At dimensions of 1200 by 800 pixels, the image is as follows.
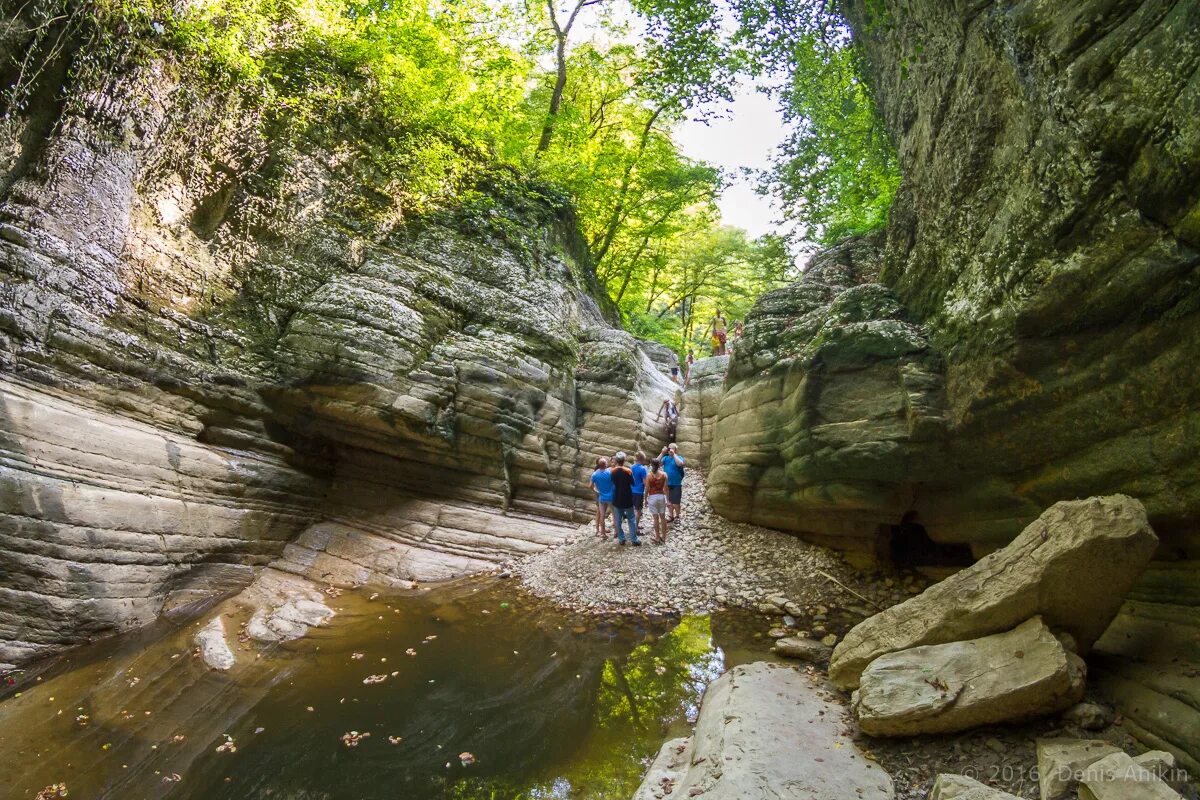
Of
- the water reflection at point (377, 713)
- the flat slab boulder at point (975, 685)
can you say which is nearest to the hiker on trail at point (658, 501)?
the water reflection at point (377, 713)

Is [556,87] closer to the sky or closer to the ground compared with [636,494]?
closer to the sky

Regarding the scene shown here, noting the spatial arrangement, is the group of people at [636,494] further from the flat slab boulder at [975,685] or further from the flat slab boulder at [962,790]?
the flat slab boulder at [962,790]

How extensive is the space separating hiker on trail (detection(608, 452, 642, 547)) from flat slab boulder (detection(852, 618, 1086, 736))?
7.21m

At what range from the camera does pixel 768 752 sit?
5.13 m

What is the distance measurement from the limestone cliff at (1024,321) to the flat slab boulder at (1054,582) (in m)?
0.83

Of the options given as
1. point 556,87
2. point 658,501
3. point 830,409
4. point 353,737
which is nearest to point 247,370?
point 353,737

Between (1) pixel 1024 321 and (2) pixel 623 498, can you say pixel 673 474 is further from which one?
(1) pixel 1024 321

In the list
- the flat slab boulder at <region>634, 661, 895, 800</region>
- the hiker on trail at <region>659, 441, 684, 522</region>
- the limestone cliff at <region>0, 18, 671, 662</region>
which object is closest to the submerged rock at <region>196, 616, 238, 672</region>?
the limestone cliff at <region>0, 18, 671, 662</region>

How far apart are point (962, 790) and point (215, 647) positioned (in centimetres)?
990

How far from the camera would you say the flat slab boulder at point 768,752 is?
4645 millimetres

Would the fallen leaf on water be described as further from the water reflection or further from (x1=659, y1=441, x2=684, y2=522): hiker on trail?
(x1=659, y1=441, x2=684, y2=522): hiker on trail

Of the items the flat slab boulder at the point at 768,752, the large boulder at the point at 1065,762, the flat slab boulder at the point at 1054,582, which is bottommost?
the flat slab boulder at the point at 768,752

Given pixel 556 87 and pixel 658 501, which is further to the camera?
pixel 556 87

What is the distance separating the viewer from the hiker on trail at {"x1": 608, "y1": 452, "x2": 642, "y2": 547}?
41.3ft
